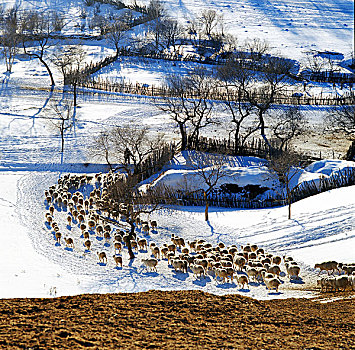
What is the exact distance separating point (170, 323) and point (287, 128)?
3049cm

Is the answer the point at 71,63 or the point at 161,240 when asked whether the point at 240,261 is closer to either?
the point at 161,240

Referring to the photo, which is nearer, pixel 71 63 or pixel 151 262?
pixel 151 262

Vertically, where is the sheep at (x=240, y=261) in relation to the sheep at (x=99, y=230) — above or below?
above

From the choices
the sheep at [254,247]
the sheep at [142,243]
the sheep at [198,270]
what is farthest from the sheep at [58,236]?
the sheep at [254,247]

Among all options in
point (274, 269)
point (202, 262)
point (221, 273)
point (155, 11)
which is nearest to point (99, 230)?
point (202, 262)

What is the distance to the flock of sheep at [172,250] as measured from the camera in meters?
17.0

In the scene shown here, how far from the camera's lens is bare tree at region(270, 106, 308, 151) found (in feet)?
117

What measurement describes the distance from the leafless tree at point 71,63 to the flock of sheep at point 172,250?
18.6 m

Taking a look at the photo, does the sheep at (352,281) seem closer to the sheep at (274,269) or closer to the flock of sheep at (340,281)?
the flock of sheep at (340,281)

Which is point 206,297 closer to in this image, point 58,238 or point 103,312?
point 103,312

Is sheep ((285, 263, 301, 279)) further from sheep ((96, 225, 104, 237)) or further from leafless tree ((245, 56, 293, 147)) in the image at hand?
leafless tree ((245, 56, 293, 147))

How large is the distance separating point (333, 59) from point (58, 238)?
1852 inches

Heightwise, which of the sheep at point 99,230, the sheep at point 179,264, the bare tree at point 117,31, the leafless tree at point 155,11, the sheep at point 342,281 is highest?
the leafless tree at point 155,11

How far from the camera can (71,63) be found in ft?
159
